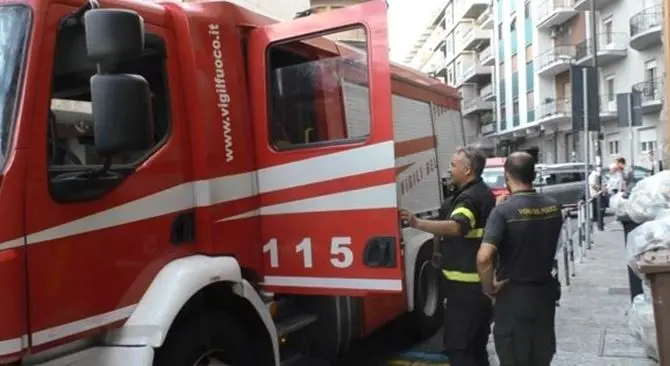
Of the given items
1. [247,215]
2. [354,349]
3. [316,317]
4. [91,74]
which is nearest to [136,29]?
[91,74]

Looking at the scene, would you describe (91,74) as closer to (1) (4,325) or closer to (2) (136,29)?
(2) (136,29)

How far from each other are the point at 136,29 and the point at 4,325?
4.11 ft

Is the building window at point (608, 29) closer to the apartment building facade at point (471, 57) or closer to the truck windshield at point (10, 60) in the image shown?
the apartment building facade at point (471, 57)

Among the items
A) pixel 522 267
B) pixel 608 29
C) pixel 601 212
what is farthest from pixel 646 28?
pixel 522 267

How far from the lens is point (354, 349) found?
22.2 feet

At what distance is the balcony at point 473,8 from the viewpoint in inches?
2447

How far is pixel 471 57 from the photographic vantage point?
68312 mm

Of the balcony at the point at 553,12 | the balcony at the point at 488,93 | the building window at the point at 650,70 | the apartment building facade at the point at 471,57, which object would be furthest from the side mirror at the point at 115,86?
the balcony at the point at 488,93

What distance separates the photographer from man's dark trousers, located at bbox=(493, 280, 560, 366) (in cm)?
411

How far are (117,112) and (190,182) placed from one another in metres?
0.96

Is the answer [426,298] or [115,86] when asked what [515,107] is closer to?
[426,298]

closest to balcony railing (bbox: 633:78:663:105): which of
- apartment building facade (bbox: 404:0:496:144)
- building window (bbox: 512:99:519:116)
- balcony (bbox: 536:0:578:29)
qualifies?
balcony (bbox: 536:0:578:29)

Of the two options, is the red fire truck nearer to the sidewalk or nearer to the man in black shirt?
the man in black shirt

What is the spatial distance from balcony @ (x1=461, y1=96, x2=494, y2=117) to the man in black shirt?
193 ft
